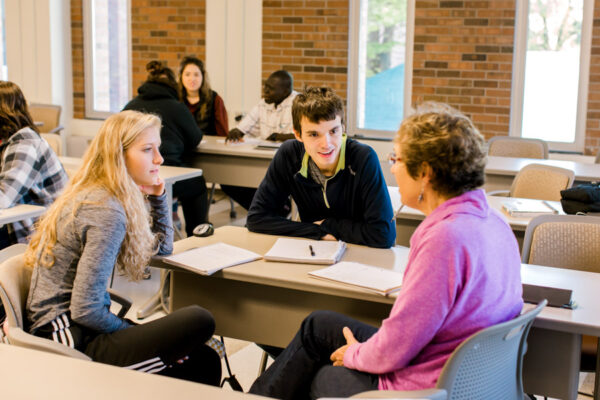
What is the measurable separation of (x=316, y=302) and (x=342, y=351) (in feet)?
1.42

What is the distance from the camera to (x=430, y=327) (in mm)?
1552

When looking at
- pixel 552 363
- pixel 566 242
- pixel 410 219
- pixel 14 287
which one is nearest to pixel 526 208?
pixel 410 219

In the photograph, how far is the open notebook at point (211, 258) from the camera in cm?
224

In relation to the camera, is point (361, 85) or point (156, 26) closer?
point (361, 85)

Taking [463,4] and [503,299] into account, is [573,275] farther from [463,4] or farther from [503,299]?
A: [463,4]

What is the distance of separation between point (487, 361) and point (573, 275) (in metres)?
0.78

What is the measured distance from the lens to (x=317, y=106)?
265cm

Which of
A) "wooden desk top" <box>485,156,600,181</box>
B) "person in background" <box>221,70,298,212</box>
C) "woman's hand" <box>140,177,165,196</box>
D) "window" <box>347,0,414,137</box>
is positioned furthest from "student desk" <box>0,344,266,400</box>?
"window" <box>347,0,414,137</box>

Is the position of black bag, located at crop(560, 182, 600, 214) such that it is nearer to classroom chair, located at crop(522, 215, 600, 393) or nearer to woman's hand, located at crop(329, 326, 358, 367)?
classroom chair, located at crop(522, 215, 600, 393)

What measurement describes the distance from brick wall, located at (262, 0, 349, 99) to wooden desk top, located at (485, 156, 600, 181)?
234cm

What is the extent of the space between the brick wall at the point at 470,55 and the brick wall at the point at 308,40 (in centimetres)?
76

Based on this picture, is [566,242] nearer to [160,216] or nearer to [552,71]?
[160,216]

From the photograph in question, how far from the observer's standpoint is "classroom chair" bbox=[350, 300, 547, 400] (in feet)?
4.83

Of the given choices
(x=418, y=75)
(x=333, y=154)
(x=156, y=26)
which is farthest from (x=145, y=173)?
(x=156, y=26)
